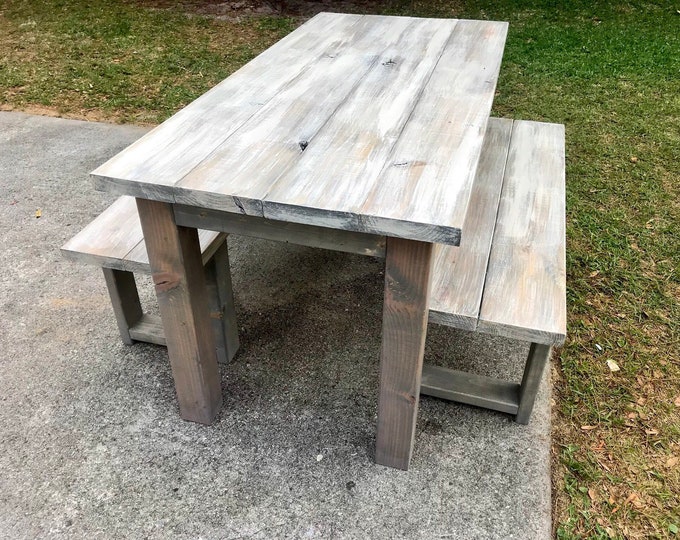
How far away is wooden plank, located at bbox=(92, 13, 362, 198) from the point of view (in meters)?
1.53

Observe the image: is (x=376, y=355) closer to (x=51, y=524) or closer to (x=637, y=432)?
(x=637, y=432)

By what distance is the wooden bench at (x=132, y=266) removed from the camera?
2068mm

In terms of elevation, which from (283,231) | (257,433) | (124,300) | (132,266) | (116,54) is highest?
(283,231)

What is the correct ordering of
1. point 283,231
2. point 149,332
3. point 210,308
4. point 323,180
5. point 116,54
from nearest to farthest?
point 323,180, point 283,231, point 210,308, point 149,332, point 116,54

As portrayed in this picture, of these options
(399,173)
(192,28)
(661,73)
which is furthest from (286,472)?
(192,28)

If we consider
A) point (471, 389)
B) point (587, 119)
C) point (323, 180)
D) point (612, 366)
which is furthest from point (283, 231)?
point (587, 119)

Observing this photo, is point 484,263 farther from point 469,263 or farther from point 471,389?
point 471,389

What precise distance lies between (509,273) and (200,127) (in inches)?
41.7

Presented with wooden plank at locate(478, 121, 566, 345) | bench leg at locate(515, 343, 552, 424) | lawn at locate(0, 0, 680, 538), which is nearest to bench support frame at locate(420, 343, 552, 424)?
bench leg at locate(515, 343, 552, 424)

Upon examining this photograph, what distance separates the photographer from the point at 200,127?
1.81 meters

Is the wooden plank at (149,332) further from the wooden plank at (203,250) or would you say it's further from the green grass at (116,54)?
the green grass at (116,54)

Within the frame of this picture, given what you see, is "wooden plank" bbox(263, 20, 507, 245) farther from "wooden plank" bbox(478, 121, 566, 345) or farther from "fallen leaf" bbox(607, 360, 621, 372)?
"fallen leaf" bbox(607, 360, 621, 372)

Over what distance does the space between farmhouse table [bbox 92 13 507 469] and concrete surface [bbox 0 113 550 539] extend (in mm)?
153

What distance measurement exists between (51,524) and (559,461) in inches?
63.2
